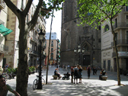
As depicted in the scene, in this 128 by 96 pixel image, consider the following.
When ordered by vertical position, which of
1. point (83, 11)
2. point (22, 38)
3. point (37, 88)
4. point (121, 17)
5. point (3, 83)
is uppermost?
point (121, 17)

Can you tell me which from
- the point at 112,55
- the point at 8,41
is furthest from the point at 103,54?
the point at 8,41

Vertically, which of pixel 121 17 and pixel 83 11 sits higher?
pixel 121 17

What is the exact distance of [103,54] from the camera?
37.7 meters

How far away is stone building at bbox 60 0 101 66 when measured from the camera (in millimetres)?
45094

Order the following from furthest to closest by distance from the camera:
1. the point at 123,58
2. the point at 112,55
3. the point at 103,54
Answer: the point at 103,54 < the point at 112,55 < the point at 123,58

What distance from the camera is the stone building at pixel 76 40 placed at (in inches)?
1775

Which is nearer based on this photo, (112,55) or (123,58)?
(123,58)

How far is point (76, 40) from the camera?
4794 centimetres

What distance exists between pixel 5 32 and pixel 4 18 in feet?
8.52

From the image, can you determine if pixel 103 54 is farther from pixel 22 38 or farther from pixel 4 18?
pixel 22 38

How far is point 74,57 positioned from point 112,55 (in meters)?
17.1

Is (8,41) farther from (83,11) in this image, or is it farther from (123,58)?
(123,58)

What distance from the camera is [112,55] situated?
31.3m

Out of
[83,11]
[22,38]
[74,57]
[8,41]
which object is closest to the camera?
[22,38]
